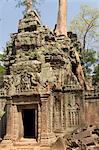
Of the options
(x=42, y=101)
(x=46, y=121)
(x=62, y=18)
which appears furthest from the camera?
(x=62, y=18)

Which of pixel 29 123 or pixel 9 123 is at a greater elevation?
pixel 29 123

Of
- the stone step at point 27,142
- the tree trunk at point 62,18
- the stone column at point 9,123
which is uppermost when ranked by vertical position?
the tree trunk at point 62,18

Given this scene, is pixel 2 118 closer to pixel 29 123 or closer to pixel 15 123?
pixel 15 123

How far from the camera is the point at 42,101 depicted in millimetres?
15938

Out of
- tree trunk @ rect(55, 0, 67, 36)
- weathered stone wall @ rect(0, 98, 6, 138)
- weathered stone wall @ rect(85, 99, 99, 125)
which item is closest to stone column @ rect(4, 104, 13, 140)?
weathered stone wall @ rect(0, 98, 6, 138)

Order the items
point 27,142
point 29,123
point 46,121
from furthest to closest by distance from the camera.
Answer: point 29,123
point 27,142
point 46,121

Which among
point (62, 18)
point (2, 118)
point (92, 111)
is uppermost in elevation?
point (62, 18)

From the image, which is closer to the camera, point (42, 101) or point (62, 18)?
point (42, 101)

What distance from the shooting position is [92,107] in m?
16.8

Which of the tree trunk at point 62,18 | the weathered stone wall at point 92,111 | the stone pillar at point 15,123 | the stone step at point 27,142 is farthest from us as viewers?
the tree trunk at point 62,18

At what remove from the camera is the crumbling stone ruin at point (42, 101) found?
52.0 ft

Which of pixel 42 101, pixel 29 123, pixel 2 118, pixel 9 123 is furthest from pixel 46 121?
pixel 29 123

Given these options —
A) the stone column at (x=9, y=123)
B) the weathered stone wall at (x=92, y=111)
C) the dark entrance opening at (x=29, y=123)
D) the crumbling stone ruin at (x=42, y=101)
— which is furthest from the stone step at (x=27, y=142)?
the weathered stone wall at (x=92, y=111)

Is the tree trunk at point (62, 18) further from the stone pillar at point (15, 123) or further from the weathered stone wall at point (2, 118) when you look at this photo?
the stone pillar at point (15, 123)
